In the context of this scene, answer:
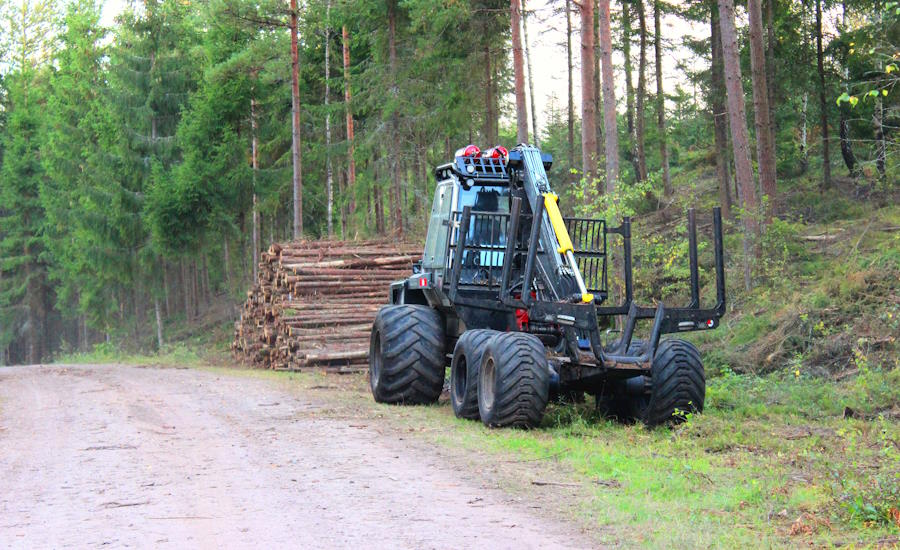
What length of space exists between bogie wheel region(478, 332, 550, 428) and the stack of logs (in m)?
11.0

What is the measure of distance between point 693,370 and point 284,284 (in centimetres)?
1496

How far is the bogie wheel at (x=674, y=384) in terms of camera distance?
10219 millimetres

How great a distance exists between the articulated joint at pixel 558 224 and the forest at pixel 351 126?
5902 mm

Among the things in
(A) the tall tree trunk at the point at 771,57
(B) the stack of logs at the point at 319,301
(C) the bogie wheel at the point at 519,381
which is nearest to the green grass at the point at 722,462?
(C) the bogie wheel at the point at 519,381

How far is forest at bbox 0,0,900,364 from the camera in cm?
2238

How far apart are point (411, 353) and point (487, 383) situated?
7.16ft

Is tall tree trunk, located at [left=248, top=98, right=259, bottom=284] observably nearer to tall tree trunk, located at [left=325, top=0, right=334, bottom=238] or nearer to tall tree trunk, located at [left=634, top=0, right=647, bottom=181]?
tall tree trunk, located at [left=325, top=0, right=334, bottom=238]

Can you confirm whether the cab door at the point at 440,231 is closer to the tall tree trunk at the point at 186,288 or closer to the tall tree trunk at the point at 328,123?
the tall tree trunk at the point at 328,123

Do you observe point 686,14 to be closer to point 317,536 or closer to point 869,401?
point 869,401

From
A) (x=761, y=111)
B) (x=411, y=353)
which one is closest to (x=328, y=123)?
(x=761, y=111)

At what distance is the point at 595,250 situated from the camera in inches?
474

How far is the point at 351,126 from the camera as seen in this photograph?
117 feet

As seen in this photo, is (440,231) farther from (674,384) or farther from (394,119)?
(394,119)

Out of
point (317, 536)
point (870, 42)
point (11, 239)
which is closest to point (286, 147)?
point (11, 239)
